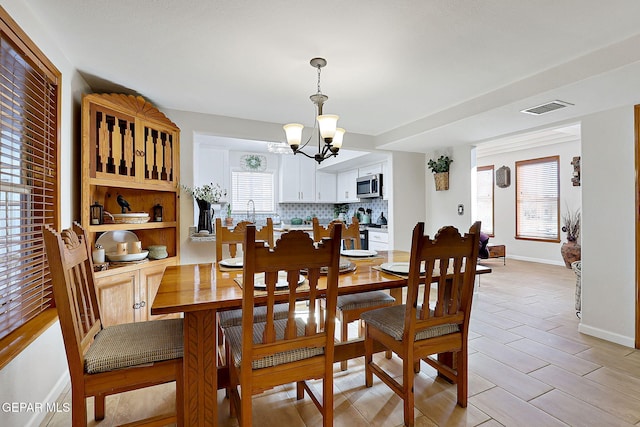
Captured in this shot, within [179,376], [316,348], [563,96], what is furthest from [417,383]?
[563,96]

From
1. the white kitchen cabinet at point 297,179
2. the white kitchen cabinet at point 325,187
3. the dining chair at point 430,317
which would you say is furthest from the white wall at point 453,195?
the dining chair at point 430,317

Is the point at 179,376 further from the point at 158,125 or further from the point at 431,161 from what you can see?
the point at 431,161

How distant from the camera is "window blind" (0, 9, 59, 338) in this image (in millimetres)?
1556

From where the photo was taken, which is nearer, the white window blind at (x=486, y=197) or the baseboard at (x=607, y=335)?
the baseboard at (x=607, y=335)

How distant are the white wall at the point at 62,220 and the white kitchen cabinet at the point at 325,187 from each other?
439 cm

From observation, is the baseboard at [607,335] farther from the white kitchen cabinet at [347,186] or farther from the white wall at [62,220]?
the white wall at [62,220]

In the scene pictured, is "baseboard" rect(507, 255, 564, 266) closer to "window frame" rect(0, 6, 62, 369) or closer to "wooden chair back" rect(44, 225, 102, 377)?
"wooden chair back" rect(44, 225, 102, 377)

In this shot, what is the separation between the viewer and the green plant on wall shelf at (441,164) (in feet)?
15.0

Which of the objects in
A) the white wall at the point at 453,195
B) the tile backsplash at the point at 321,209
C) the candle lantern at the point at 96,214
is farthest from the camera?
the tile backsplash at the point at 321,209

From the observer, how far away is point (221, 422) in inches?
68.3

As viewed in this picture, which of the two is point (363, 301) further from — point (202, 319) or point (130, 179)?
point (130, 179)

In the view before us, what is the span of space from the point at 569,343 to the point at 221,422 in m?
2.85

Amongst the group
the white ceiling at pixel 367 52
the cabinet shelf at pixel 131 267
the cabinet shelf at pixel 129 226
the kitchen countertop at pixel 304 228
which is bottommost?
the cabinet shelf at pixel 131 267

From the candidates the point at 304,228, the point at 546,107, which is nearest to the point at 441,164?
the point at 546,107
